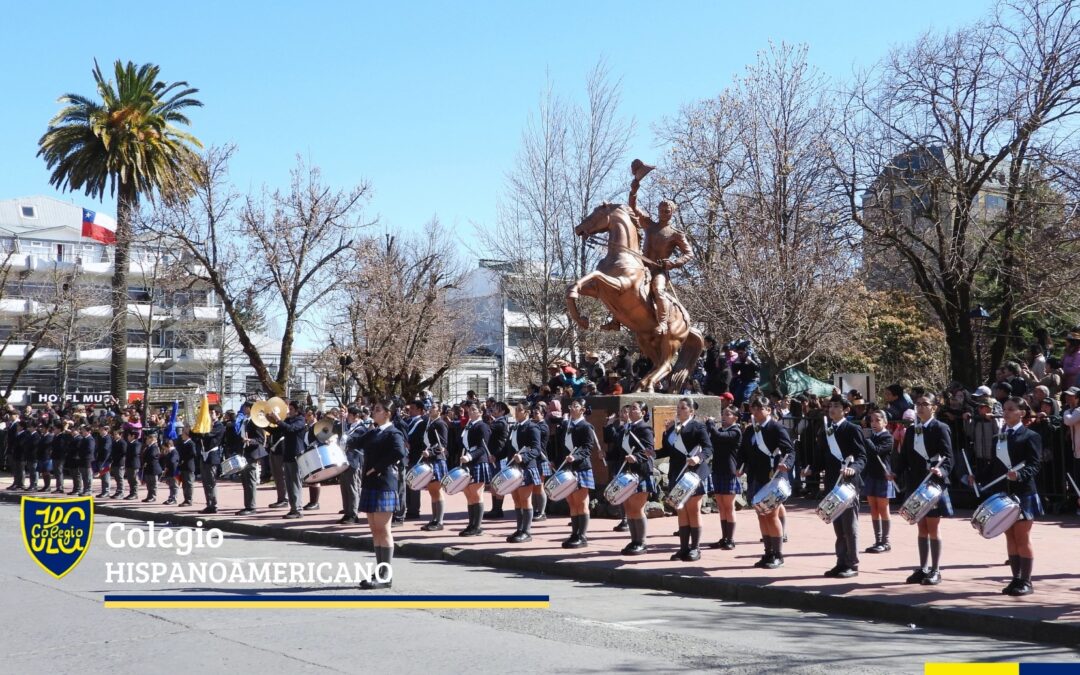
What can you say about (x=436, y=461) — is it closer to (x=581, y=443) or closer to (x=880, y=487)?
(x=581, y=443)

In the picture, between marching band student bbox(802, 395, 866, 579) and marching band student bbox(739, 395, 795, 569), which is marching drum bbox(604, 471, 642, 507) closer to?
marching band student bbox(739, 395, 795, 569)

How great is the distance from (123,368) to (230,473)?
82.1 feet

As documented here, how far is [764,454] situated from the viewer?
12.9 meters

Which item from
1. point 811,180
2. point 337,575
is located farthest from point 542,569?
point 811,180

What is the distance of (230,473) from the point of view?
1948cm

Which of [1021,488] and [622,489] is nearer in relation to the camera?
[1021,488]

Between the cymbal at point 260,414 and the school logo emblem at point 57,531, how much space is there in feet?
26.2

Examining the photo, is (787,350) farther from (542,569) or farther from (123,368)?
(123,368)

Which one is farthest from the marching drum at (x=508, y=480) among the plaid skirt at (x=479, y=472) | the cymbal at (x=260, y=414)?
the cymbal at (x=260, y=414)

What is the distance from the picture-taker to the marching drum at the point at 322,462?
11461mm

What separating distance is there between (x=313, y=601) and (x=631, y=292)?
9122mm

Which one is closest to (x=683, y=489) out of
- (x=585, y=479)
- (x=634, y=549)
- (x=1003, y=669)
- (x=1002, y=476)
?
(x=634, y=549)

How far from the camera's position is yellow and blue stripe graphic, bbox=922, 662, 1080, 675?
644cm

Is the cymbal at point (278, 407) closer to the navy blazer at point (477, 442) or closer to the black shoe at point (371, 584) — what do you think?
the navy blazer at point (477, 442)
